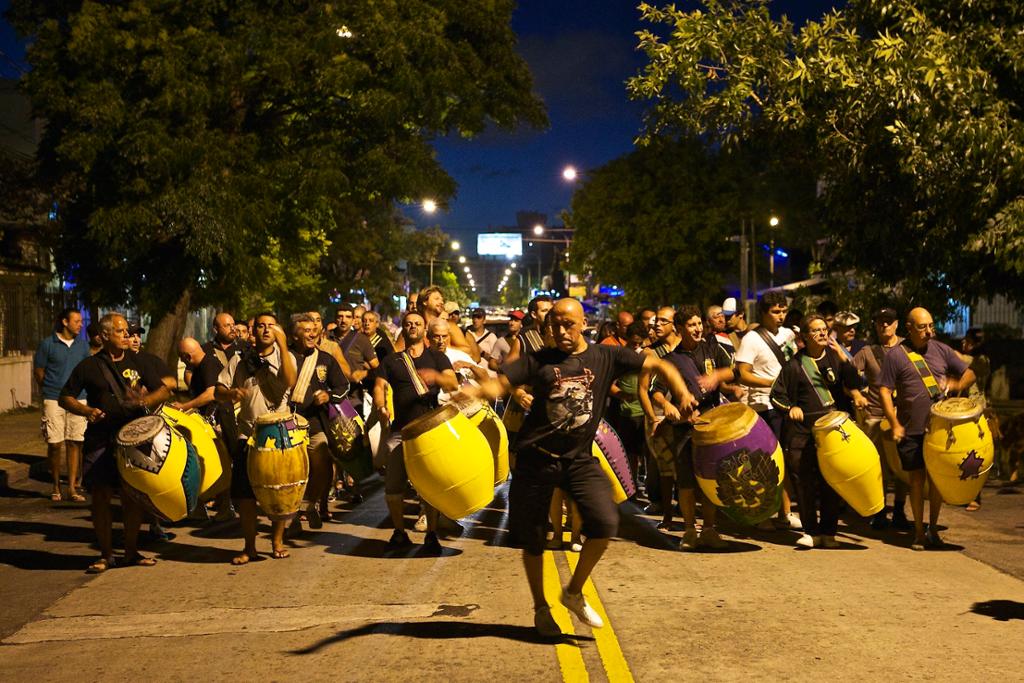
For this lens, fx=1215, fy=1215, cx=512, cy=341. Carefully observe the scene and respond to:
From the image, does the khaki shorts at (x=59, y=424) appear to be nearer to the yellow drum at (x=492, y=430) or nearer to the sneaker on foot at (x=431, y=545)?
the sneaker on foot at (x=431, y=545)

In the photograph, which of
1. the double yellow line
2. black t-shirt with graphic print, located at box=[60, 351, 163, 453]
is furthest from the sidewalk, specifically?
the double yellow line

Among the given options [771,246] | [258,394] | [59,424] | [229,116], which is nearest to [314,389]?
[258,394]

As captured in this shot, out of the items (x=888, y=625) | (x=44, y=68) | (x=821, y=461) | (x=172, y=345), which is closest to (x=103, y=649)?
(x=888, y=625)

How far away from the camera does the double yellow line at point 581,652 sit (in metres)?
6.01

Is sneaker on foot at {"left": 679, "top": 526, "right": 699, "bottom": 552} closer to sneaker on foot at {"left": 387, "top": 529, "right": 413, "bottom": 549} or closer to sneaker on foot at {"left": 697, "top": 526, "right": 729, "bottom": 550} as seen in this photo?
sneaker on foot at {"left": 697, "top": 526, "right": 729, "bottom": 550}

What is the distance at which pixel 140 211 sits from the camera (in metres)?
21.5

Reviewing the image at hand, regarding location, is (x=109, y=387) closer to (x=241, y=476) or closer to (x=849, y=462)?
(x=241, y=476)

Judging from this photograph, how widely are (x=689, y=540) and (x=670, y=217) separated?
45306mm

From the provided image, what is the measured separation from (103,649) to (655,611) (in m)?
3.19

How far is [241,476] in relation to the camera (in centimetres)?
927

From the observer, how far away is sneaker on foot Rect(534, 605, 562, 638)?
22.1ft

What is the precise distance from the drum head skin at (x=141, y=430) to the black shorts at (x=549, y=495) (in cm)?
305

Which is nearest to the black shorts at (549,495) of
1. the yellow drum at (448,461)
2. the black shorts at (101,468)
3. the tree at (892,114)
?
the yellow drum at (448,461)

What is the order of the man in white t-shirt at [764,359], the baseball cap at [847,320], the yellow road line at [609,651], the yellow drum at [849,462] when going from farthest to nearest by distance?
the baseball cap at [847,320] < the man in white t-shirt at [764,359] < the yellow drum at [849,462] < the yellow road line at [609,651]
